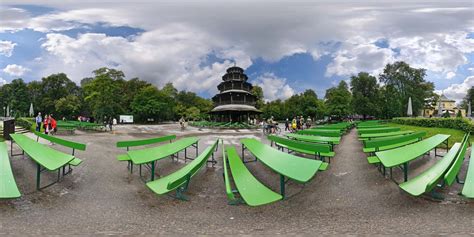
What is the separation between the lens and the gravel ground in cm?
387

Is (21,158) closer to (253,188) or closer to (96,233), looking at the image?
(96,233)

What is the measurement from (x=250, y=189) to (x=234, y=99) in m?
36.8

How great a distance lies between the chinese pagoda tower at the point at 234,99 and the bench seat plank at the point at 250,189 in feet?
109

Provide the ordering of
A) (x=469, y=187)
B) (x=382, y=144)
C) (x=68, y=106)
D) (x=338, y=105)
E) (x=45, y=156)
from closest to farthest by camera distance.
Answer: (x=469, y=187) < (x=45, y=156) < (x=382, y=144) < (x=338, y=105) < (x=68, y=106)

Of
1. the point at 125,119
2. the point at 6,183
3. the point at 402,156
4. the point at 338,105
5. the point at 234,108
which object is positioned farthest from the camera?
the point at 338,105

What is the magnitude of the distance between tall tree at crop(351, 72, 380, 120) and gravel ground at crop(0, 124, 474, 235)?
52.1m

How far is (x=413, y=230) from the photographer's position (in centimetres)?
368

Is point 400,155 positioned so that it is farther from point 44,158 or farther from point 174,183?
point 44,158

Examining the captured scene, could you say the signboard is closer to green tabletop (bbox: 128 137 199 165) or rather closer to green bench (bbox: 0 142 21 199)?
green tabletop (bbox: 128 137 199 165)

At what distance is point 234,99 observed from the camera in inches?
1609

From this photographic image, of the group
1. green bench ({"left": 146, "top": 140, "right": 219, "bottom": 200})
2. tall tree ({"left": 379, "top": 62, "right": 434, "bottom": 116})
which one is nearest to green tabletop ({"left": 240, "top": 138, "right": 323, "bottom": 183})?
green bench ({"left": 146, "top": 140, "right": 219, "bottom": 200})

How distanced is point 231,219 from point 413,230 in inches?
107

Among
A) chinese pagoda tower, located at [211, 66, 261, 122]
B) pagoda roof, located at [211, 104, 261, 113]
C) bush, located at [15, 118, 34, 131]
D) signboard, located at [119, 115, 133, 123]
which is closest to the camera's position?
bush, located at [15, 118, 34, 131]

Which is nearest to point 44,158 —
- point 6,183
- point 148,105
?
point 6,183
